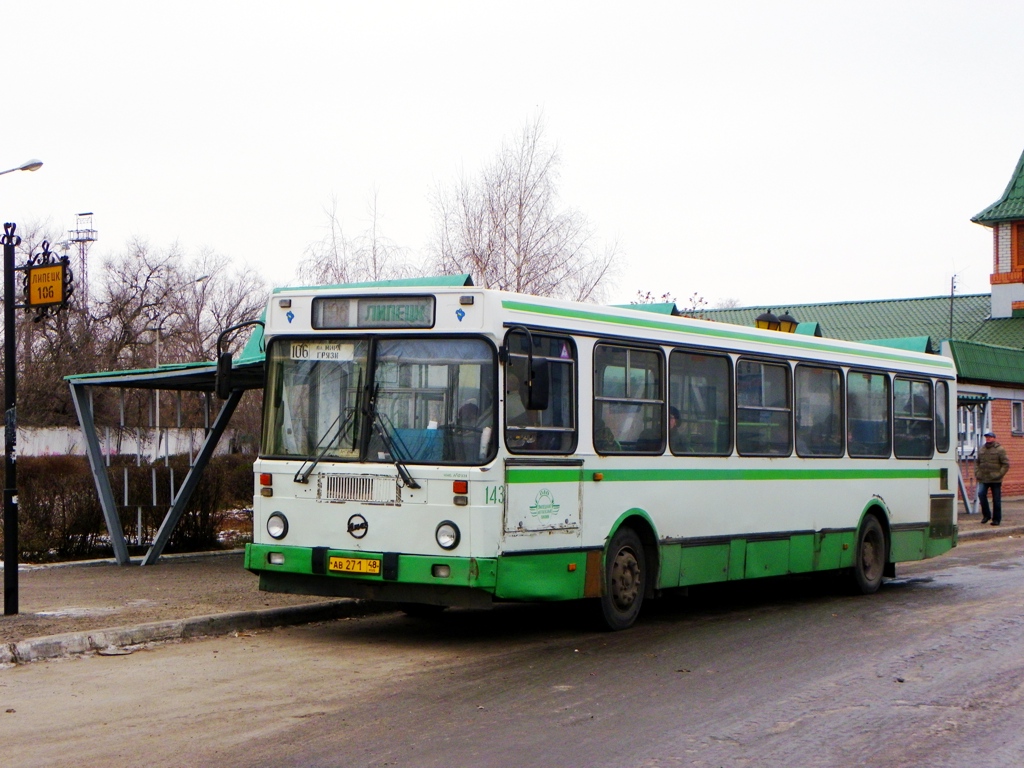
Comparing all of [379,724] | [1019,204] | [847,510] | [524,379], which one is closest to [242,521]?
[847,510]

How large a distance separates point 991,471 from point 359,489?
1890cm

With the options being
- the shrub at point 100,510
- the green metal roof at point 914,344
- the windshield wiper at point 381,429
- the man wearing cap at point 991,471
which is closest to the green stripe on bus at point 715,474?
the windshield wiper at point 381,429

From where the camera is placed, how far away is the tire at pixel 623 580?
11094 millimetres

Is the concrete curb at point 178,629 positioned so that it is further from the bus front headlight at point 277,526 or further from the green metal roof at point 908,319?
the green metal roof at point 908,319

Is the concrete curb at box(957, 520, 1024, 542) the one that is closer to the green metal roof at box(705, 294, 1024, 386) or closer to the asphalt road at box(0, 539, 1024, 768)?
the asphalt road at box(0, 539, 1024, 768)

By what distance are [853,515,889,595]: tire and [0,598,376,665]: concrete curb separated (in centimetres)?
566

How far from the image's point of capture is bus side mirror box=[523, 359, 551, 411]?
998 cm

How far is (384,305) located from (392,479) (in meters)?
1.40

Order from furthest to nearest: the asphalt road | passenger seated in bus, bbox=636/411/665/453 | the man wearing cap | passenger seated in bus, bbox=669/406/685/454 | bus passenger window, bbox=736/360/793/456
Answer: the man wearing cap → bus passenger window, bbox=736/360/793/456 → passenger seated in bus, bbox=669/406/685/454 → passenger seated in bus, bbox=636/411/665/453 → the asphalt road

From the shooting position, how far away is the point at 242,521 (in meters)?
21.0

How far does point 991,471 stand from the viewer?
2591cm

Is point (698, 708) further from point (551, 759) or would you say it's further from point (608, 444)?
point (608, 444)

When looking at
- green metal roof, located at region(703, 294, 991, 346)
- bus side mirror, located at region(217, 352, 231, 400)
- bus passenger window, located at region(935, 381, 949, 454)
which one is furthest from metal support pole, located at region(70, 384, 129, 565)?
green metal roof, located at region(703, 294, 991, 346)

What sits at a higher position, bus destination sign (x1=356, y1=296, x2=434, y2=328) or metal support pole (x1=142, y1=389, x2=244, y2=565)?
bus destination sign (x1=356, y1=296, x2=434, y2=328)
